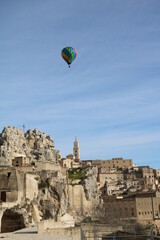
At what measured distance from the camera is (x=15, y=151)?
6731cm

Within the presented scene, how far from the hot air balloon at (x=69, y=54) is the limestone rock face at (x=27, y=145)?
76.5ft

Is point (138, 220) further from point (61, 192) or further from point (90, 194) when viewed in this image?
point (61, 192)

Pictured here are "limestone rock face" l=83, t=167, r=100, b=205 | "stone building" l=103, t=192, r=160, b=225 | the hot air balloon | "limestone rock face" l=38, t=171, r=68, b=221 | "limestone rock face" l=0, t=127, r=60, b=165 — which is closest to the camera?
the hot air balloon

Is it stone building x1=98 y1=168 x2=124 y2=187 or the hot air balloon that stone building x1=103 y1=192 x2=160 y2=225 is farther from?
the hot air balloon

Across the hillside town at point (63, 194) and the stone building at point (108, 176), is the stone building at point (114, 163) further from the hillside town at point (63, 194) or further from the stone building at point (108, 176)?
the stone building at point (108, 176)

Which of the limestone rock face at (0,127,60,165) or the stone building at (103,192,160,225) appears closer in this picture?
the stone building at (103,192,160,225)

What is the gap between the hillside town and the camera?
1564 inches

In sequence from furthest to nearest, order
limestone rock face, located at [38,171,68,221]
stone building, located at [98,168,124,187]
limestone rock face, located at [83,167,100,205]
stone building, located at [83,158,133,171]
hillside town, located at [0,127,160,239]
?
1. stone building, located at [83,158,133,171]
2. stone building, located at [98,168,124,187]
3. limestone rock face, located at [83,167,100,205]
4. limestone rock face, located at [38,171,68,221]
5. hillside town, located at [0,127,160,239]

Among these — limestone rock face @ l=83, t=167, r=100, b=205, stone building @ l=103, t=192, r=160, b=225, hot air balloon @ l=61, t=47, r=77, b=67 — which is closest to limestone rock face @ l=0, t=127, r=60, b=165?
→ limestone rock face @ l=83, t=167, r=100, b=205

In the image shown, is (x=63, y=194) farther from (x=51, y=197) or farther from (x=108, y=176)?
(x=108, y=176)

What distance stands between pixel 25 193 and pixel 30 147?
34618 mm

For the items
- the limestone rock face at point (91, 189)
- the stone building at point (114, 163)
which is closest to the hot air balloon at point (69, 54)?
the limestone rock face at point (91, 189)

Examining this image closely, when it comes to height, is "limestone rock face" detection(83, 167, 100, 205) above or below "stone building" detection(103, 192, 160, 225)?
above

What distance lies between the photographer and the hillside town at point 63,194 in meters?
39.7
